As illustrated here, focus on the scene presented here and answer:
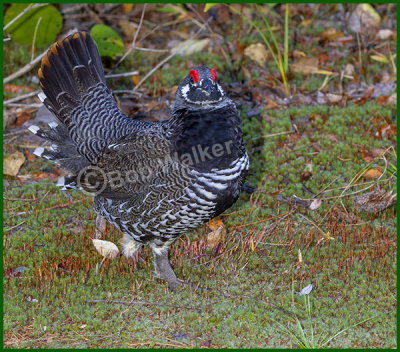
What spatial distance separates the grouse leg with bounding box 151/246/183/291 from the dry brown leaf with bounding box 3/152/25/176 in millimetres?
2634

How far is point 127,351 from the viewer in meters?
4.56

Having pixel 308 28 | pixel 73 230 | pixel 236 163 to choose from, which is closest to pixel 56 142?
pixel 73 230

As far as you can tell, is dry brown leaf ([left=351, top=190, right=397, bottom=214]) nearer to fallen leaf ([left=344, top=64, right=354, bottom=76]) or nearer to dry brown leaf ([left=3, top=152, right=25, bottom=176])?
fallen leaf ([left=344, top=64, right=354, bottom=76])

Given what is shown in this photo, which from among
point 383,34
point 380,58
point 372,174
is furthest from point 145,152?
point 383,34

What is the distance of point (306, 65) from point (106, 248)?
4.78 metres

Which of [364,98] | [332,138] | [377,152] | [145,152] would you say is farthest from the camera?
[364,98]

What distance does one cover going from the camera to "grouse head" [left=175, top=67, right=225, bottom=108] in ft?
15.7

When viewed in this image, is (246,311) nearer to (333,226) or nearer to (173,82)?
(333,226)

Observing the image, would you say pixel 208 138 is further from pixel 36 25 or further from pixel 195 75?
pixel 36 25

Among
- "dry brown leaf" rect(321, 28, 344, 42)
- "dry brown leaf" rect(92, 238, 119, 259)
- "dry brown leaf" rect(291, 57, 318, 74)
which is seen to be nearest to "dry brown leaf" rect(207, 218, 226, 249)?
"dry brown leaf" rect(92, 238, 119, 259)

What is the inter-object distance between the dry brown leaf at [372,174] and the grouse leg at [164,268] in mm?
2789

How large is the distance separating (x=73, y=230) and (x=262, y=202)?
7.38 feet

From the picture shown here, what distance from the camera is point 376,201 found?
6.25 m

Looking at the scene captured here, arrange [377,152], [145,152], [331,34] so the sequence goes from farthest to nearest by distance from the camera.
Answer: [331,34] < [377,152] < [145,152]
